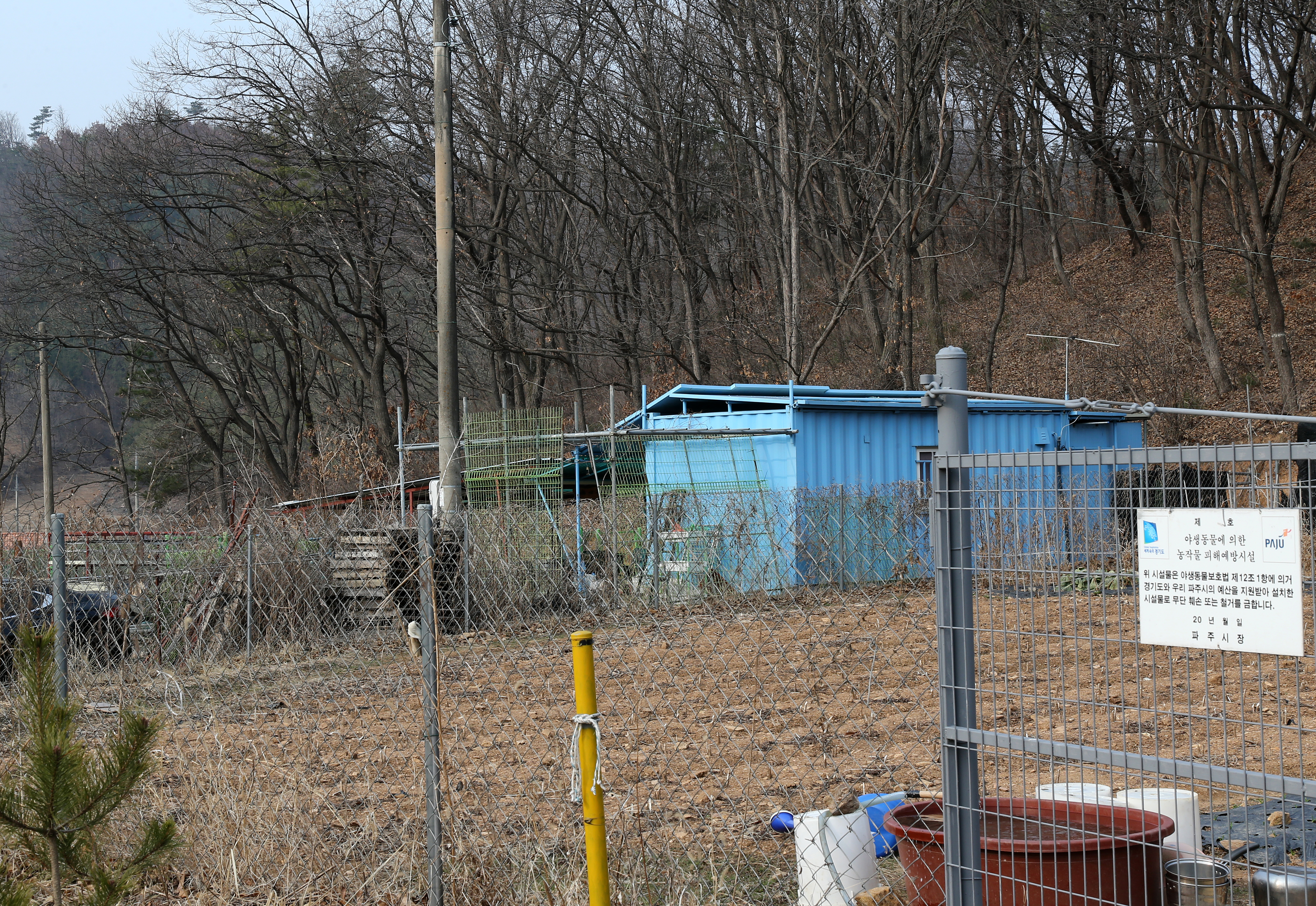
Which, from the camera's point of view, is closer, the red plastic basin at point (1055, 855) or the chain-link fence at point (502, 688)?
the red plastic basin at point (1055, 855)

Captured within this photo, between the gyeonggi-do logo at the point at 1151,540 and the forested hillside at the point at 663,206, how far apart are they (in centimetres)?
1953

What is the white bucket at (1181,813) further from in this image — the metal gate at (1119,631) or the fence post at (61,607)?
the fence post at (61,607)

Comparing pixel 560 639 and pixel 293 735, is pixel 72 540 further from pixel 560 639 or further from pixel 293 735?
pixel 560 639

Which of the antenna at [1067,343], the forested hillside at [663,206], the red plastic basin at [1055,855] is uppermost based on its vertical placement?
the forested hillside at [663,206]

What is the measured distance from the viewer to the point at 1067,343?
23000 millimetres

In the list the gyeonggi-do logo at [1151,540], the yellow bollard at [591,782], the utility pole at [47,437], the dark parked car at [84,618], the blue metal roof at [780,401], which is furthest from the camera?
the utility pole at [47,437]

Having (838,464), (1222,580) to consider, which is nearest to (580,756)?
(1222,580)

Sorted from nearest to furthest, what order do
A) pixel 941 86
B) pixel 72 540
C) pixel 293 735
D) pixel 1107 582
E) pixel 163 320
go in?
pixel 1107 582 → pixel 293 735 → pixel 72 540 → pixel 941 86 → pixel 163 320

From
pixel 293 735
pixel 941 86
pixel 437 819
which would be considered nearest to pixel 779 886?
pixel 437 819

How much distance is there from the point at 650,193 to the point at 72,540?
919 inches

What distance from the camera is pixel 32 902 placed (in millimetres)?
4855

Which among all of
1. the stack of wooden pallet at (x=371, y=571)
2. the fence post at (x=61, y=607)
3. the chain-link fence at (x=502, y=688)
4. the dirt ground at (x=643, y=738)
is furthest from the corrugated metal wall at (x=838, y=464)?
the fence post at (x=61, y=607)

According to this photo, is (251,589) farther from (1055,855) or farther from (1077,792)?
(1055,855)

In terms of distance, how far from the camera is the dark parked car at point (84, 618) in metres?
6.95
